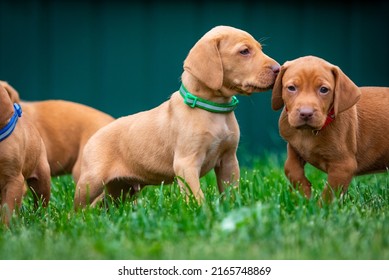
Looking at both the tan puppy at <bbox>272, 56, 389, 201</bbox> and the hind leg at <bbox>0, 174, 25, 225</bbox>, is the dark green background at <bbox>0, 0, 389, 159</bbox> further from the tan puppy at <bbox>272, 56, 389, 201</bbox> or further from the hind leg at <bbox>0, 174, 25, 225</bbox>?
the hind leg at <bbox>0, 174, 25, 225</bbox>

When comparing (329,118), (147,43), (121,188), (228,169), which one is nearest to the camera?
(329,118)

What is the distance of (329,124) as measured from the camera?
17.4 feet

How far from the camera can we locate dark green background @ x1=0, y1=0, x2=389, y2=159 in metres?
9.65

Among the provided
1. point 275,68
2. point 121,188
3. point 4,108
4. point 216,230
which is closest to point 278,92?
point 275,68

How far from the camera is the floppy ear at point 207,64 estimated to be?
5344 millimetres

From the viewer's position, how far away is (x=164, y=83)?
9.69m

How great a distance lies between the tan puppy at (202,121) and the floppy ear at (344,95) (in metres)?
0.46

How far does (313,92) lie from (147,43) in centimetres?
490

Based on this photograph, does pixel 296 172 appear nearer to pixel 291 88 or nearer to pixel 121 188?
pixel 291 88

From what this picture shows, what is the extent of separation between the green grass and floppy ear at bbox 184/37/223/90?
779 mm

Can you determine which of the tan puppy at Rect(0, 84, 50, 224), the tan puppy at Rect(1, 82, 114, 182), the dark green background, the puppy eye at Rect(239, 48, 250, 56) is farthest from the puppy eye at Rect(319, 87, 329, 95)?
the dark green background

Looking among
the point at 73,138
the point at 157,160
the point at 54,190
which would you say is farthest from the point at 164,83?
the point at 157,160

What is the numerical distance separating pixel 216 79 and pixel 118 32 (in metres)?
4.55

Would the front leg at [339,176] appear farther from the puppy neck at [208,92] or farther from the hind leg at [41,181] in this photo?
the hind leg at [41,181]
